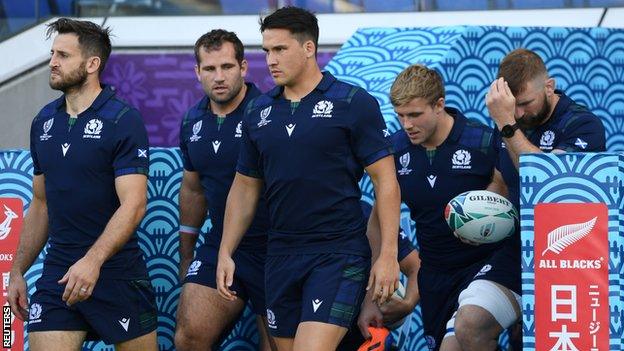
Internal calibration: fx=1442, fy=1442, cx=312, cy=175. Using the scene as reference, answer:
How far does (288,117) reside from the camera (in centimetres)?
725

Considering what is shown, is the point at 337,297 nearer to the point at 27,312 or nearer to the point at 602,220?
the point at 602,220

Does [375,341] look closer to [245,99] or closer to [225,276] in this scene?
[225,276]

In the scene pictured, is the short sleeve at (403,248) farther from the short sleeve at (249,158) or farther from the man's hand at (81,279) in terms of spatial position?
the man's hand at (81,279)

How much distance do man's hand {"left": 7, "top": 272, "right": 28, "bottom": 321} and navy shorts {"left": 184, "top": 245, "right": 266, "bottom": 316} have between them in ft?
3.25

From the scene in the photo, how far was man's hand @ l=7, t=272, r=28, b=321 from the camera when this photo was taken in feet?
26.2

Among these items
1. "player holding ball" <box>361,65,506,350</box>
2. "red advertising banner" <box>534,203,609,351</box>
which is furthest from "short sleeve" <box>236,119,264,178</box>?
"red advertising banner" <box>534,203,609,351</box>

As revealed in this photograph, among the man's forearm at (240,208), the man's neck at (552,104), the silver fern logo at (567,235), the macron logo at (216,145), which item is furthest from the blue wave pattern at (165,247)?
the silver fern logo at (567,235)

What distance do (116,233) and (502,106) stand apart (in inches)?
83.1

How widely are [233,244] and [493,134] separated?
164 centimetres

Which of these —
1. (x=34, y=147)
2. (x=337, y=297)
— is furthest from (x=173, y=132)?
(x=337, y=297)

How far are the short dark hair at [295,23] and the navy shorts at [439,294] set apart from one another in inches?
63.8

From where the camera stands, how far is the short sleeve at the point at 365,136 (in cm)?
718

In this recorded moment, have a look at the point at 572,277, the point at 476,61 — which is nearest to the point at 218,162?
the point at 572,277

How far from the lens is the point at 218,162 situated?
839 cm
